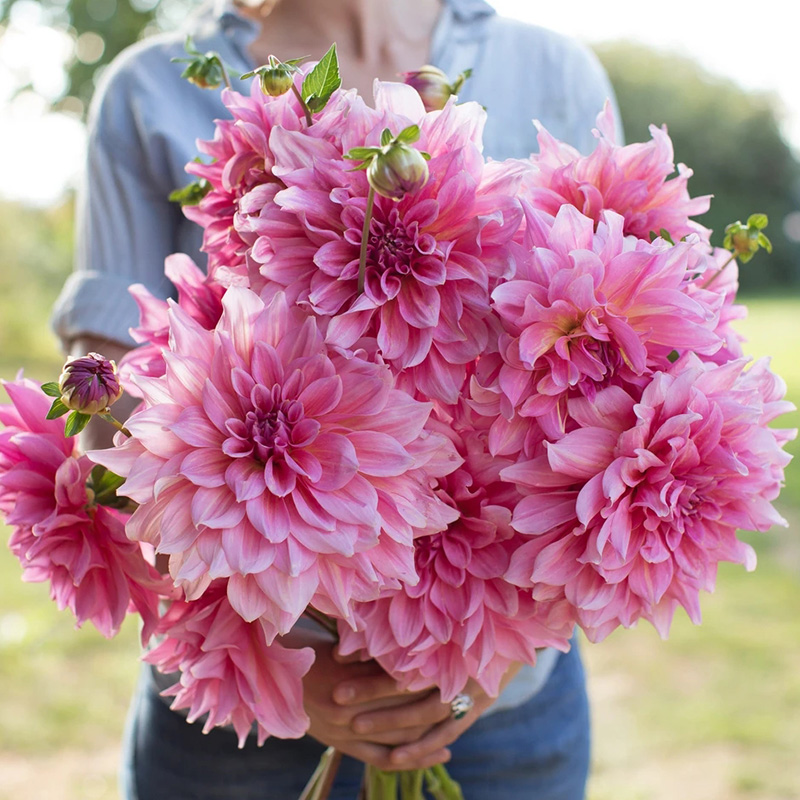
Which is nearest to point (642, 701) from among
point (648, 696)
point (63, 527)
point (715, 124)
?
point (648, 696)

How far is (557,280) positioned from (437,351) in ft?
0.21

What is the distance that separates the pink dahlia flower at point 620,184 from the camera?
0.48 m

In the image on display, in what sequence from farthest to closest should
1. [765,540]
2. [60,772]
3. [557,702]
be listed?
[765,540] < [60,772] < [557,702]

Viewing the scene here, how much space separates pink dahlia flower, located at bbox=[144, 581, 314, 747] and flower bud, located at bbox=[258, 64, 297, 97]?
0.25m

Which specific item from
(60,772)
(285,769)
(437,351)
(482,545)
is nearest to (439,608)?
(482,545)

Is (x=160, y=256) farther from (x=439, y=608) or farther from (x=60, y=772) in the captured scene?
(x=60, y=772)

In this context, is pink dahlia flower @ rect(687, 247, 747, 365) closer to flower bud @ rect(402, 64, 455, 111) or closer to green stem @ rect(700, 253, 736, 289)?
green stem @ rect(700, 253, 736, 289)

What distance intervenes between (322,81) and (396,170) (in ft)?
0.31

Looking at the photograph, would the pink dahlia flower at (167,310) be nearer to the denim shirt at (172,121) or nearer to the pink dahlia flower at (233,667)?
the pink dahlia flower at (233,667)

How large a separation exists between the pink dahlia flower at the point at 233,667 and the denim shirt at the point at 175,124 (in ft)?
1.23

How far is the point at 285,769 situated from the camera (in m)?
0.87

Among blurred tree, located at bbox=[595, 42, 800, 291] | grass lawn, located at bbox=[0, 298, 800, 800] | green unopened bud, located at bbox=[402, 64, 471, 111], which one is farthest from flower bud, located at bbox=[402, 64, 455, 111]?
blurred tree, located at bbox=[595, 42, 800, 291]

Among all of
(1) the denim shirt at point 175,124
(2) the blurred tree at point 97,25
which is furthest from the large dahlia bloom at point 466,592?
(2) the blurred tree at point 97,25

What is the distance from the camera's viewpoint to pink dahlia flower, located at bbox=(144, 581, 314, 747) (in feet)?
1.58
